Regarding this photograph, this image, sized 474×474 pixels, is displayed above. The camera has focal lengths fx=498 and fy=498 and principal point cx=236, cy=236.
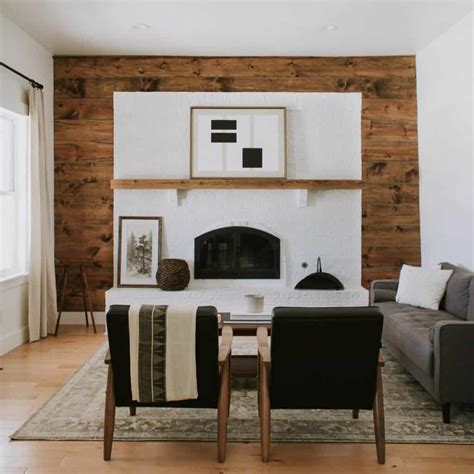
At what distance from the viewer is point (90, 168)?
5645mm

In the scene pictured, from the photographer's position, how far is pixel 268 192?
5.48 metres

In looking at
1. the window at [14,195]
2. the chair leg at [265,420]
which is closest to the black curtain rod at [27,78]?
the window at [14,195]

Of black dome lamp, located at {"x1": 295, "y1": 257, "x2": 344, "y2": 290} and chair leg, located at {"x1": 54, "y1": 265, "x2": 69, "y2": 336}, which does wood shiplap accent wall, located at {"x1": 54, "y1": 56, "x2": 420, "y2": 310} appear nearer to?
chair leg, located at {"x1": 54, "y1": 265, "x2": 69, "y2": 336}

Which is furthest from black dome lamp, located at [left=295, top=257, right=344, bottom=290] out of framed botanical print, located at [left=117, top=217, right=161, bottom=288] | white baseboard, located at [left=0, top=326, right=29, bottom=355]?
white baseboard, located at [left=0, top=326, right=29, bottom=355]

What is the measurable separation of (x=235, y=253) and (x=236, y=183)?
0.77 m

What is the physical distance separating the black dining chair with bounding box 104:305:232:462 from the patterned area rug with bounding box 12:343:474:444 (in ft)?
1.17

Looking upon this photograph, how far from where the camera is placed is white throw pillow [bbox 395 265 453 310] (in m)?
4.26

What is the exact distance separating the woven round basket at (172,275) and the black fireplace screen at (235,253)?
0.27m

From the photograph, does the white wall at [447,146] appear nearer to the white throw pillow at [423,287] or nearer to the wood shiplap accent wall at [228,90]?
the wood shiplap accent wall at [228,90]

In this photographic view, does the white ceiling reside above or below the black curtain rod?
above

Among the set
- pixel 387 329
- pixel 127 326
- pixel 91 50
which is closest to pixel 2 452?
pixel 127 326

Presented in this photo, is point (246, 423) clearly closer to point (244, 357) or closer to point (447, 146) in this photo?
point (244, 357)

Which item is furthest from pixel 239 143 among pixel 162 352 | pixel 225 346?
pixel 162 352

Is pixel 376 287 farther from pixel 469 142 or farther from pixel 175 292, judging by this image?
pixel 175 292
